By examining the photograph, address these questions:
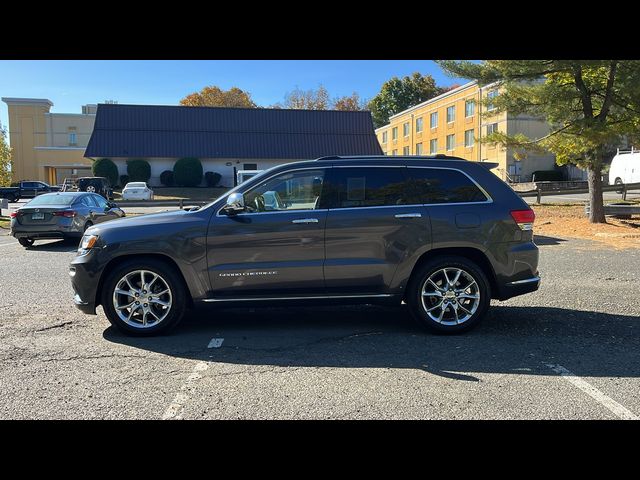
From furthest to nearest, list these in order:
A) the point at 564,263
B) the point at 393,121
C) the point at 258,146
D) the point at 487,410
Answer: the point at 393,121 → the point at 258,146 → the point at 564,263 → the point at 487,410

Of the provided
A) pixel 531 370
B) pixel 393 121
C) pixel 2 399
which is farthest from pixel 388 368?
pixel 393 121

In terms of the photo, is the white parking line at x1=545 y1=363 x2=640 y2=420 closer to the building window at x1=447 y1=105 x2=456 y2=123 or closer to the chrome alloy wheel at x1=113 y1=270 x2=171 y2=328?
the chrome alloy wheel at x1=113 y1=270 x2=171 y2=328

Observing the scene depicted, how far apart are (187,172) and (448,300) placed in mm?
41529

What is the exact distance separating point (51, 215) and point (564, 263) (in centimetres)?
1207

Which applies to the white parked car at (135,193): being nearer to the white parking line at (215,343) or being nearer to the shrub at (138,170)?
the shrub at (138,170)

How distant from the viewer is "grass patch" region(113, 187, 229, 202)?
40656mm

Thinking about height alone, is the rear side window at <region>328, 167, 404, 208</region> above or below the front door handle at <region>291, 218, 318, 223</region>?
above

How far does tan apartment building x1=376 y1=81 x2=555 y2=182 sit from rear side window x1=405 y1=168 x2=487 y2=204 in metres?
29.5

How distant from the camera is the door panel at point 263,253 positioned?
545 cm

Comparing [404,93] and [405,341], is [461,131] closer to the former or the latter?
[404,93]

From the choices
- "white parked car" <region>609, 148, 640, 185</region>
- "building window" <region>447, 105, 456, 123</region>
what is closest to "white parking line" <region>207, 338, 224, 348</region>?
"white parked car" <region>609, 148, 640, 185</region>

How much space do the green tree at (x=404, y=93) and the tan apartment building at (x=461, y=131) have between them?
9.63m
